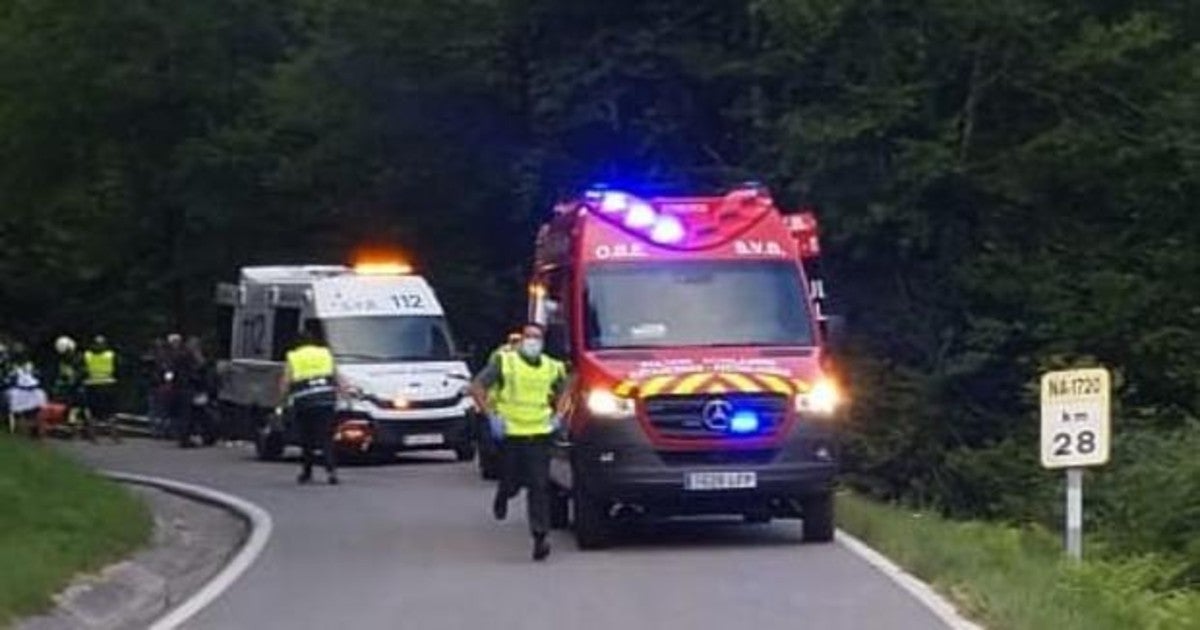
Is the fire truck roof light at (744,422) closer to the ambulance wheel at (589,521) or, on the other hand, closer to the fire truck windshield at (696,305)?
the fire truck windshield at (696,305)

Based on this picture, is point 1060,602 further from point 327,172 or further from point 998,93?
point 327,172

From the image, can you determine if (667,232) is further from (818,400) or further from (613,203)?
(818,400)

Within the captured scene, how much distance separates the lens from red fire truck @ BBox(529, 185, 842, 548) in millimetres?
22156

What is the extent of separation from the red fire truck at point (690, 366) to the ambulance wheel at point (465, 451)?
46.3ft

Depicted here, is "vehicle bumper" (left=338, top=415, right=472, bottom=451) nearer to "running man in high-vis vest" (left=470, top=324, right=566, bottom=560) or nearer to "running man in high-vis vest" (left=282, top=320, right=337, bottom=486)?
"running man in high-vis vest" (left=282, top=320, right=337, bottom=486)

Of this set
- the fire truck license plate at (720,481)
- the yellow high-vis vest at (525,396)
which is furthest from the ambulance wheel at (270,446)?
the fire truck license plate at (720,481)

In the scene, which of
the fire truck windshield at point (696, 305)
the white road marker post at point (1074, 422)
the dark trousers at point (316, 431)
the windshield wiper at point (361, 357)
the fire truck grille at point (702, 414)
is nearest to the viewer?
the white road marker post at point (1074, 422)

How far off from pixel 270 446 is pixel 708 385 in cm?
1851

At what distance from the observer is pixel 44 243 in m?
63.8

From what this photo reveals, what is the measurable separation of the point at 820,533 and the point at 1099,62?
20.3 metres

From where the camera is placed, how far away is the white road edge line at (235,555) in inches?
708

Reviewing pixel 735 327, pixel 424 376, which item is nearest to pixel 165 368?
pixel 424 376

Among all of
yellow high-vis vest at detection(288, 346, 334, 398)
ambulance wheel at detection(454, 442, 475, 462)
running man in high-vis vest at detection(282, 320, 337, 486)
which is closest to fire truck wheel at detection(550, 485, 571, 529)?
running man in high-vis vest at detection(282, 320, 337, 486)

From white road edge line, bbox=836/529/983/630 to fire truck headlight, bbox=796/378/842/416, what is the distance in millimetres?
1044
